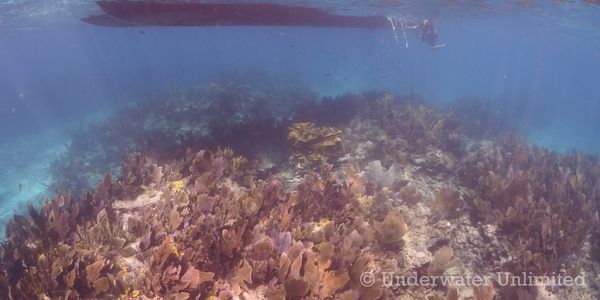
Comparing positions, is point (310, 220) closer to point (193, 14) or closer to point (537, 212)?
point (537, 212)

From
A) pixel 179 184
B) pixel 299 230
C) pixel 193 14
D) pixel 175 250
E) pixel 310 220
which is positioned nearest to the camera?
pixel 175 250

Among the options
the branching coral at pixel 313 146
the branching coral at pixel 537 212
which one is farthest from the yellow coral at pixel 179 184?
the branching coral at pixel 537 212

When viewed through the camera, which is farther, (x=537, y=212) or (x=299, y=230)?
(x=537, y=212)

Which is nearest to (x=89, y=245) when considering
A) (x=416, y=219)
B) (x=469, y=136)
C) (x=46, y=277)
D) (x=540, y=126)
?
(x=46, y=277)

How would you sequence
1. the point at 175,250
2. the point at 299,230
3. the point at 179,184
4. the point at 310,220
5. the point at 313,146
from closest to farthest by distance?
the point at 175,250
the point at 299,230
the point at 310,220
the point at 179,184
the point at 313,146

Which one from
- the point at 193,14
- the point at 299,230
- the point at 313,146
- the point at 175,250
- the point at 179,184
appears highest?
the point at 193,14

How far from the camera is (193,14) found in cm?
1277

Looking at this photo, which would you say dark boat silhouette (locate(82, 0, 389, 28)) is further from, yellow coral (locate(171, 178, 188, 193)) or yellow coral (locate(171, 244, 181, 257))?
yellow coral (locate(171, 244, 181, 257))

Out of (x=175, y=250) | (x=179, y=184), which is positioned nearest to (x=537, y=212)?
(x=175, y=250)

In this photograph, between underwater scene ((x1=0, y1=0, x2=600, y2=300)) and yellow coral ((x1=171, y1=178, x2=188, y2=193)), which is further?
yellow coral ((x1=171, y1=178, x2=188, y2=193))

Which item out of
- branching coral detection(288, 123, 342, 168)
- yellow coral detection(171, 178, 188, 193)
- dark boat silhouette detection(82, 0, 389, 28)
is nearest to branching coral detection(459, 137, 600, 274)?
branching coral detection(288, 123, 342, 168)

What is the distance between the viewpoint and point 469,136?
663 inches

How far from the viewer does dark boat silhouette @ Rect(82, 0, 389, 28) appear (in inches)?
454

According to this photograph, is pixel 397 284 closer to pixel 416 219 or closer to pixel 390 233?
pixel 390 233
